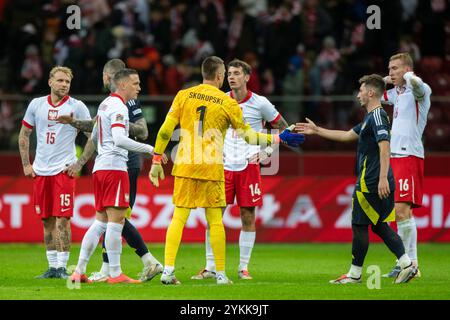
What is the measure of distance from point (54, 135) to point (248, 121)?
7.96 feet

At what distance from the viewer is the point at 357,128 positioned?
11414 millimetres

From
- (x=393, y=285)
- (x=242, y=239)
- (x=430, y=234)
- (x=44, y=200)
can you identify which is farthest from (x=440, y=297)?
(x=430, y=234)

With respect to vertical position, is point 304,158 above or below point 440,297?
above

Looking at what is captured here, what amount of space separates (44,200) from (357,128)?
3.97 m

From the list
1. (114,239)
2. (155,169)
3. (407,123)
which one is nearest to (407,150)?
(407,123)

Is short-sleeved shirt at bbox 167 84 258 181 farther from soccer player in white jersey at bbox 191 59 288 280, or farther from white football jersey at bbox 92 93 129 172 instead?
soccer player in white jersey at bbox 191 59 288 280

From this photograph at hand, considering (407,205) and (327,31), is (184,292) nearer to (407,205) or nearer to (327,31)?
(407,205)

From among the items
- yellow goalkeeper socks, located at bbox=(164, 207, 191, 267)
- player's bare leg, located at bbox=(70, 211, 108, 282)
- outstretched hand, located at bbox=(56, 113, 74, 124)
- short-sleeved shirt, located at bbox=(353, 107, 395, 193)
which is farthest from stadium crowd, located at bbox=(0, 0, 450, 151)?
yellow goalkeeper socks, located at bbox=(164, 207, 191, 267)

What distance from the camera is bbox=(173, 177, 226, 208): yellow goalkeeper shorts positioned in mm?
10945

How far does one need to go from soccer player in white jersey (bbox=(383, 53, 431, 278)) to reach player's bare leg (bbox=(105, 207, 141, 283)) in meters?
3.59

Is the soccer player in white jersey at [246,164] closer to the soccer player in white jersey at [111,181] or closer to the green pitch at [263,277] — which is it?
the green pitch at [263,277]

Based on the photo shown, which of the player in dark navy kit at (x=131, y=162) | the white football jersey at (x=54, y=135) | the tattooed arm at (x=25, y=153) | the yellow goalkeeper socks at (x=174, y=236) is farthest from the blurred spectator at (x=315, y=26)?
the yellow goalkeeper socks at (x=174, y=236)

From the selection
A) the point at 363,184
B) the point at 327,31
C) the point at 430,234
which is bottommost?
the point at 430,234

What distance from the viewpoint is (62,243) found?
1234cm
